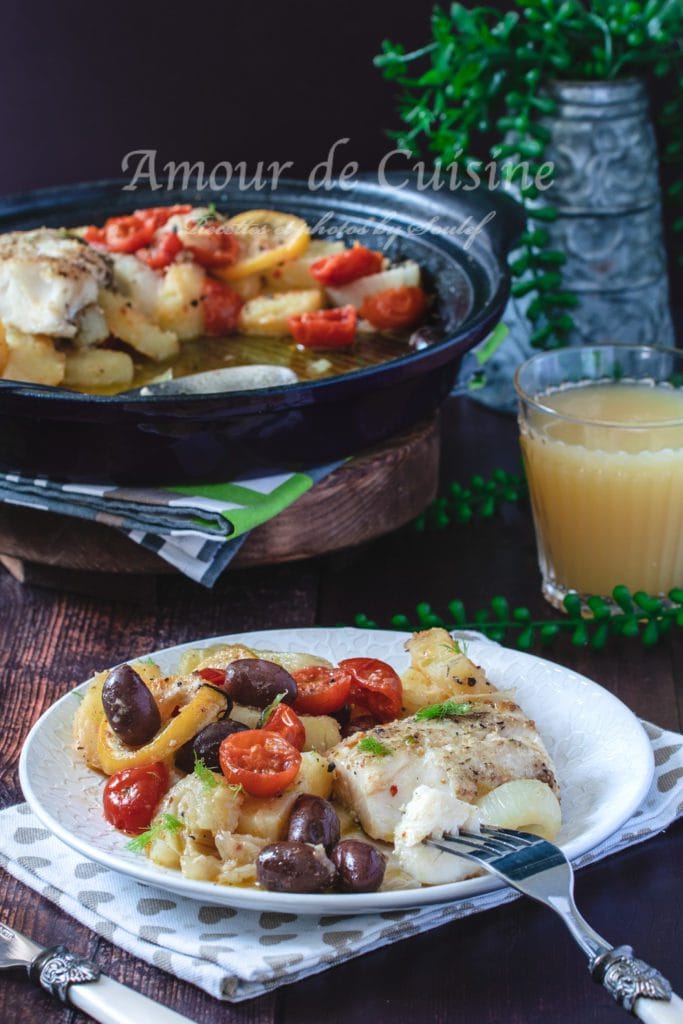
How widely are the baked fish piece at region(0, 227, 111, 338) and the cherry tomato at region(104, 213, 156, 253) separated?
1.07 ft

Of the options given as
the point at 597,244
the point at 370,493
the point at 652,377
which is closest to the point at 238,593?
the point at 370,493

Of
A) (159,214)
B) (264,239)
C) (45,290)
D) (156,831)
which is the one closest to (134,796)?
(156,831)

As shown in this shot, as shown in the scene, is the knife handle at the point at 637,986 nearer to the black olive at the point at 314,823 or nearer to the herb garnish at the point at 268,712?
the black olive at the point at 314,823

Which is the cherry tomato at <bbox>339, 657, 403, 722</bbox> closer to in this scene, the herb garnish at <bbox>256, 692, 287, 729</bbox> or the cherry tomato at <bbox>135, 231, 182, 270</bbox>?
the herb garnish at <bbox>256, 692, 287, 729</bbox>

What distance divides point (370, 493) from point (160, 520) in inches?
17.6

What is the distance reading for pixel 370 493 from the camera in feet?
8.86

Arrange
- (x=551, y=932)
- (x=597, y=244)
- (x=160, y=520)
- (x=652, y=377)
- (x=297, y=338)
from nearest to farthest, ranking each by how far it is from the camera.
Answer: (x=551, y=932) → (x=160, y=520) → (x=652, y=377) → (x=297, y=338) → (x=597, y=244)

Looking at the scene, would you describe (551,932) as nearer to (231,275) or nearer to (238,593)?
(238,593)

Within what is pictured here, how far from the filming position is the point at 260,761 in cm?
176

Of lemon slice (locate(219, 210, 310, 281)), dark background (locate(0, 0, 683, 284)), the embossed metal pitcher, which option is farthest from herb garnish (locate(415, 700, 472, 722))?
dark background (locate(0, 0, 683, 284))

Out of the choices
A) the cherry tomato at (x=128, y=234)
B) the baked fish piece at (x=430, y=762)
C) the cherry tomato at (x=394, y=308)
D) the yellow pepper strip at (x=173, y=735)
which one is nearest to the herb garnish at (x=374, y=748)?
the baked fish piece at (x=430, y=762)

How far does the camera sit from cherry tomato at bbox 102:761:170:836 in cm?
179

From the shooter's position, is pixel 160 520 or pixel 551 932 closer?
pixel 551 932

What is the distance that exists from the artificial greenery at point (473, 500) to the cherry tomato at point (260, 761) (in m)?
1.22
